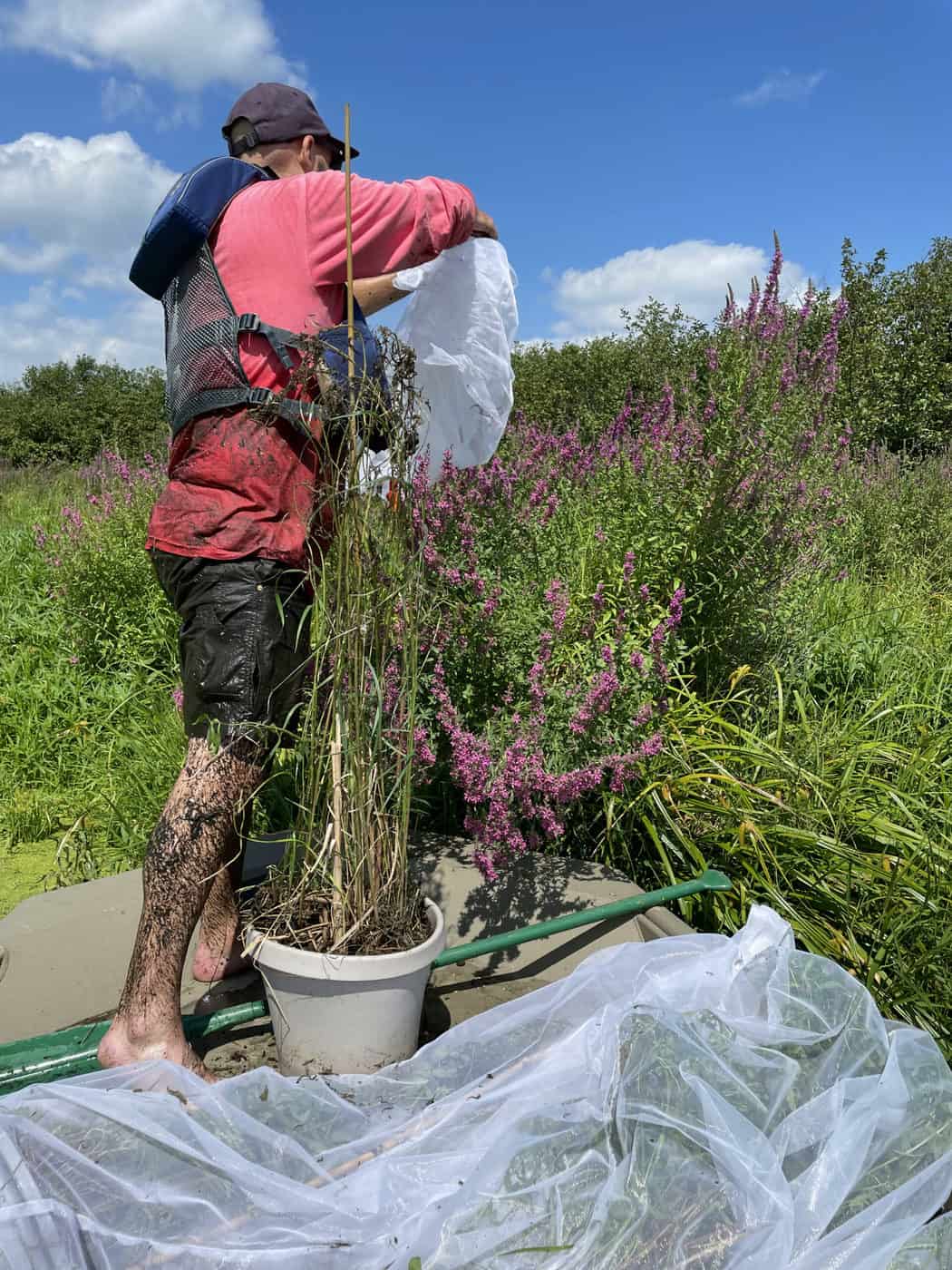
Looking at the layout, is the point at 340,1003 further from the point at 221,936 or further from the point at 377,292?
the point at 377,292

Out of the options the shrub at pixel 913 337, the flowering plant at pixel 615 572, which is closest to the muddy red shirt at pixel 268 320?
the flowering plant at pixel 615 572

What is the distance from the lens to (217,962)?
2346mm

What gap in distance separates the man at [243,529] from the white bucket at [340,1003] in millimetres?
189

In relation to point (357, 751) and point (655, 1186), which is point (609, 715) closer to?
point (357, 751)

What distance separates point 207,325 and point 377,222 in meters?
0.43

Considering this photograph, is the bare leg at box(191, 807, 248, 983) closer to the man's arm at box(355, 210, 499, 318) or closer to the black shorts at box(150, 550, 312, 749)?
the black shorts at box(150, 550, 312, 749)

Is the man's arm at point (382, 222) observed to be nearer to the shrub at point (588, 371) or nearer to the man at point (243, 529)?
the man at point (243, 529)

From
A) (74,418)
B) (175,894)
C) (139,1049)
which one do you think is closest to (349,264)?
(175,894)

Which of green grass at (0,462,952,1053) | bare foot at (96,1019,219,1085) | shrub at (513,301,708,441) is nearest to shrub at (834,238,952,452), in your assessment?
shrub at (513,301,708,441)

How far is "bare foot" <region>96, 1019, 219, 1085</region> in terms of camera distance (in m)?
1.84

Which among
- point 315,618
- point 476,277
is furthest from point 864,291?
point 315,618

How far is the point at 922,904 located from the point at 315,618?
1.68 metres

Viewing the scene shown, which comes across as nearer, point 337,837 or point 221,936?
point 337,837

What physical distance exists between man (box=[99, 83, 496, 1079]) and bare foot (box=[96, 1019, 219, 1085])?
1cm
